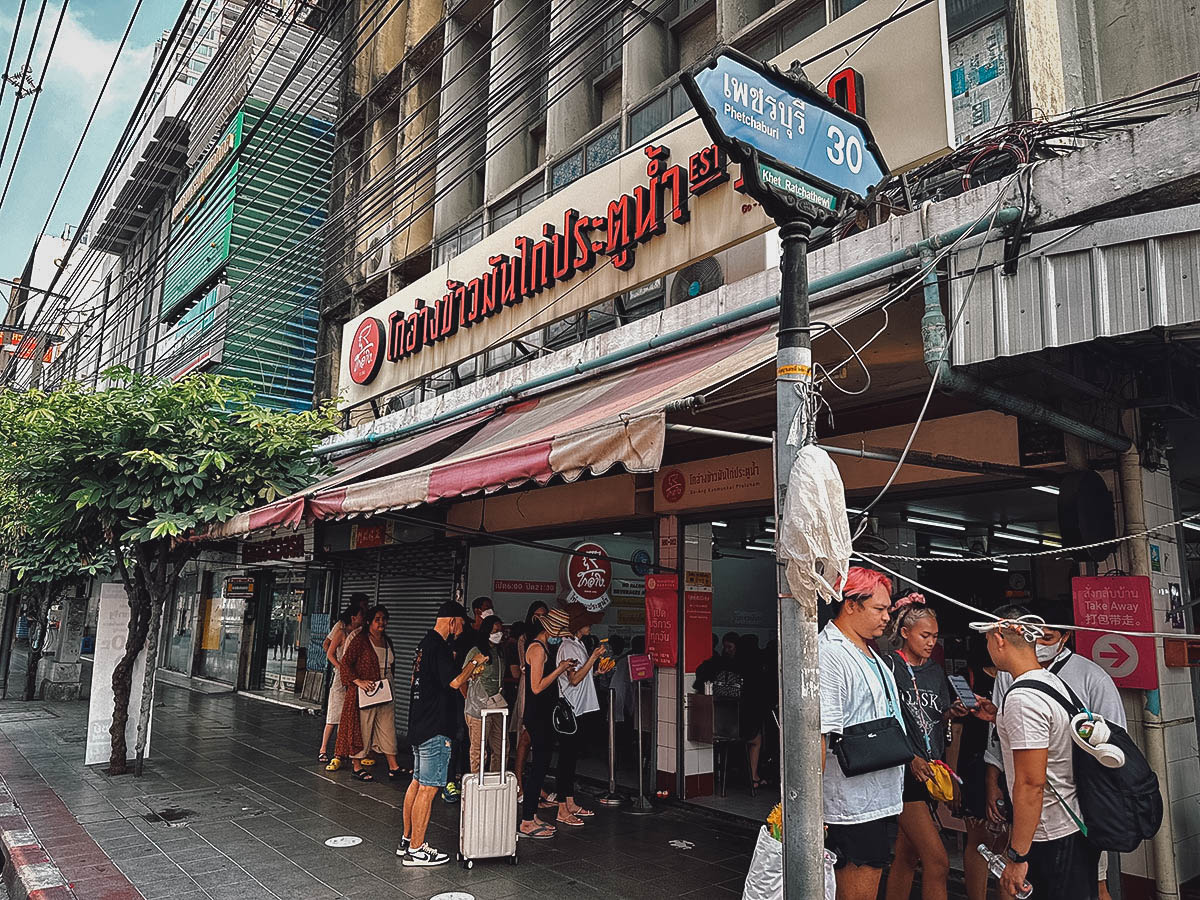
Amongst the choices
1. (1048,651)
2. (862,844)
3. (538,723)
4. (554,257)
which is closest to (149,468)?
(554,257)

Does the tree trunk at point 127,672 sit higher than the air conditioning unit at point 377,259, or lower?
lower

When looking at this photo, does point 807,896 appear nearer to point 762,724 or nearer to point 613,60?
point 762,724

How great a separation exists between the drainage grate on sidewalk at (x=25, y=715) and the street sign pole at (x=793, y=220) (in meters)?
14.9

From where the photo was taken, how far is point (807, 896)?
3125mm

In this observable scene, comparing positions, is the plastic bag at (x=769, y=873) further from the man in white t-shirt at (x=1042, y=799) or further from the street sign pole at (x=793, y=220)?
the man in white t-shirt at (x=1042, y=799)

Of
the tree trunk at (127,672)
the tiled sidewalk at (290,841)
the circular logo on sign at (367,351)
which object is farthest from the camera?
the circular logo on sign at (367,351)

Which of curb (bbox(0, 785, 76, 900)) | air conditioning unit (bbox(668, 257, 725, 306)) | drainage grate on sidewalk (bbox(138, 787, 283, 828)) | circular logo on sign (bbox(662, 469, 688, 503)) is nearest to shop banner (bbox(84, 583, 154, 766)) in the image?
drainage grate on sidewalk (bbox(138, 787, 283, 828))

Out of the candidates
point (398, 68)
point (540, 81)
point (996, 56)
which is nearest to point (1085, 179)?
point (996, 56)

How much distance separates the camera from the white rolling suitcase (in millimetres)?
6336

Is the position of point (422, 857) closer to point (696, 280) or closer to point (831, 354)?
point (831, 354)

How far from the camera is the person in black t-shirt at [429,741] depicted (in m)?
6.38

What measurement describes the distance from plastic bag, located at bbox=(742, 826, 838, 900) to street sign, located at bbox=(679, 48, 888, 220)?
9.02ft

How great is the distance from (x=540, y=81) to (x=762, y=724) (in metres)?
10.1

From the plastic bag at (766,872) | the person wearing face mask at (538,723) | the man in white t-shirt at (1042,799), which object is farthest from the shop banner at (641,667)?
the man in white t-shirt at (1042,799)
